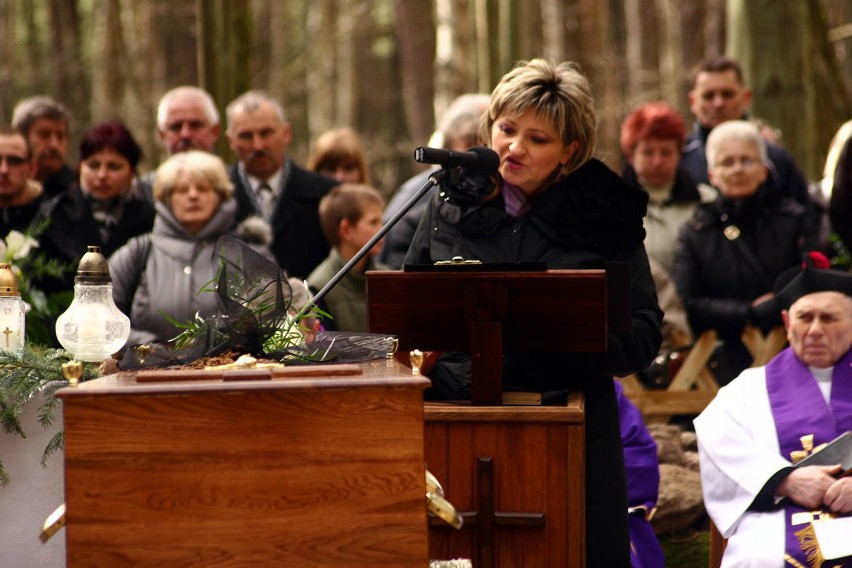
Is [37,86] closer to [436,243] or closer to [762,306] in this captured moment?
[762,306]

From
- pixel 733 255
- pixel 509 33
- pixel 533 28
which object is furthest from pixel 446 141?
pixel 533 28

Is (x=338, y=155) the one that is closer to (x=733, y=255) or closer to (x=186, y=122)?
(x=186, y=122)

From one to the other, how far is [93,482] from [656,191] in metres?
5.71

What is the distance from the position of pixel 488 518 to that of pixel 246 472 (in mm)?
1088

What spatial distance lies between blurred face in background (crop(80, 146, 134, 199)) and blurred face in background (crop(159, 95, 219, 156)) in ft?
2.41

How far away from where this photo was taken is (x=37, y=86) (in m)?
25.0

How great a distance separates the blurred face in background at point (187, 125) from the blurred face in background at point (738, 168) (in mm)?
3116

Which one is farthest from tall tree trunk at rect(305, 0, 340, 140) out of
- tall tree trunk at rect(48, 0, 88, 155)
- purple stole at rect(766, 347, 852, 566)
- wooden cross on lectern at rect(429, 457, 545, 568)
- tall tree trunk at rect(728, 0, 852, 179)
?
wooden cross on lectern at rect(429, 457, 545, 568)

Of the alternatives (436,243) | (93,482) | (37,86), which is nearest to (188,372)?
(93,482)

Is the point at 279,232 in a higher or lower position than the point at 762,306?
higher

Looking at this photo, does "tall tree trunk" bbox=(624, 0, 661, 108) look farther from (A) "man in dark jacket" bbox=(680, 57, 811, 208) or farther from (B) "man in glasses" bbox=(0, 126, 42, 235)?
(B) "man in glasses" bbox=(0, 126, 42, 235)

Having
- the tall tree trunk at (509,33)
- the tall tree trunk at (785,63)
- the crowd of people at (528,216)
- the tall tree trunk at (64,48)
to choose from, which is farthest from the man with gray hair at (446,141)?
the tall tree trunk at (64,48)

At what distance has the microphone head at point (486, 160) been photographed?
3863 millimetres

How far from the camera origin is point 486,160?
3.87 metres
